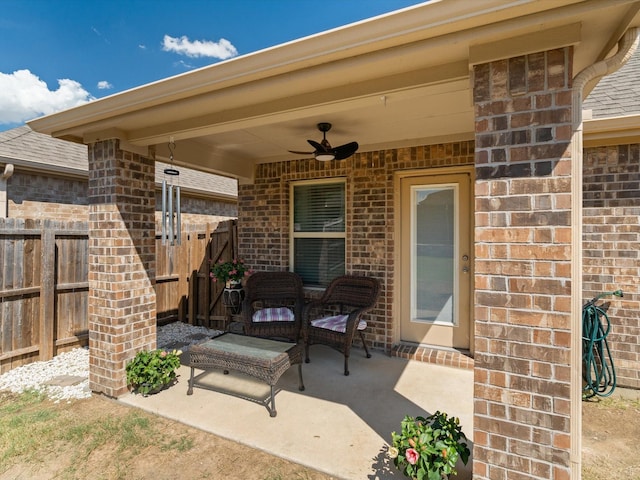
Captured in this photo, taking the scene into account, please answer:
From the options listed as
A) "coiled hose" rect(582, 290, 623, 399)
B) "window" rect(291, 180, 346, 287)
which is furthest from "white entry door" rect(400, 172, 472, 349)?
"coiled hose" rect(582, 290, 623, 399)

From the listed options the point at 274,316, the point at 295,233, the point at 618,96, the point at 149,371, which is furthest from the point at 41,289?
the point at 618,96

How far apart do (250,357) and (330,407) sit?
835mm

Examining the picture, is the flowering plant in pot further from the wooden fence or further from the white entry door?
the white entry door

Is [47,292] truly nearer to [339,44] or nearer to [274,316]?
[274,316]

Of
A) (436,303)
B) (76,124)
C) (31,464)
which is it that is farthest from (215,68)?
(436,303)

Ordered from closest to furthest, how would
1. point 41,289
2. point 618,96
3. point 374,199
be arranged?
point 618,96 < point 41,289 < point 374,199

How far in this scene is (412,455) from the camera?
1910 mm

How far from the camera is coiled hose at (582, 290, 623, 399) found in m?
3.29

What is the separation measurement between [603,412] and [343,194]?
354 centimetres

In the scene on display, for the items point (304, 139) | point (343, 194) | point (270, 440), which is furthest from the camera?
point (343, 194)

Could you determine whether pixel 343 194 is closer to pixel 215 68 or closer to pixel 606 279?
pixel 215 68

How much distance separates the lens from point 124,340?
3211 mm

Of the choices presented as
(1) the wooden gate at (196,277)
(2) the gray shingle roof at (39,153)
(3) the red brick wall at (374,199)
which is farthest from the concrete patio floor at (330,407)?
(2) the gray shingle roof at (39,153)

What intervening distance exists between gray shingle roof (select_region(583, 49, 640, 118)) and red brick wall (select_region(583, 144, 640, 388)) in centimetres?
35
